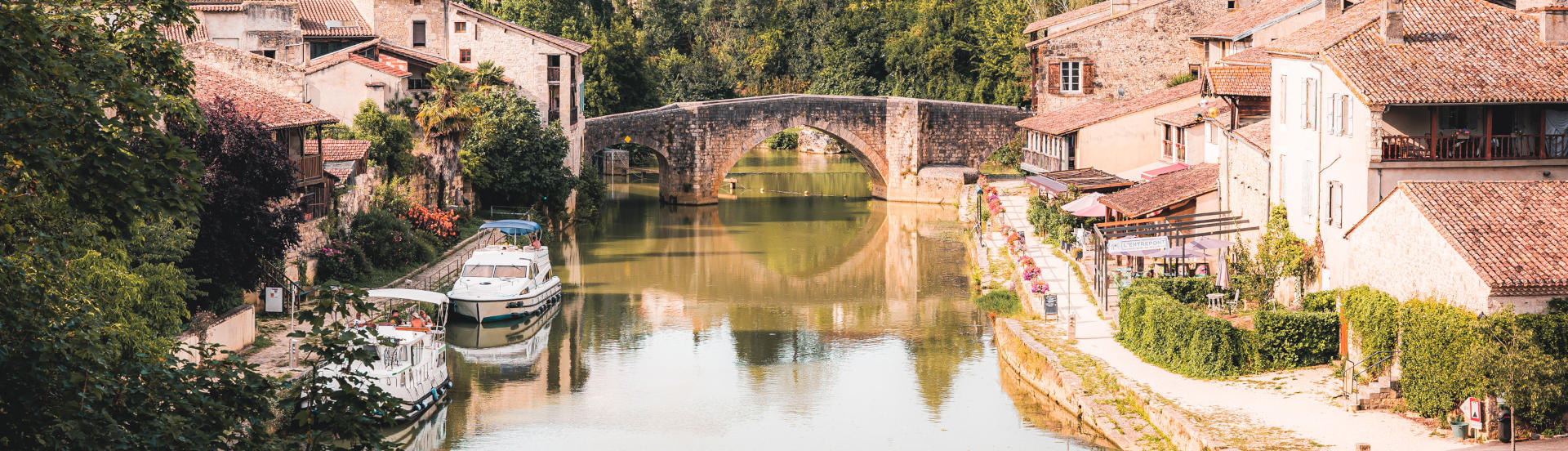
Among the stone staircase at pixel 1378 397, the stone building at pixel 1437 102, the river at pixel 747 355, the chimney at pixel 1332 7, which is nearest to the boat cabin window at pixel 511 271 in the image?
the river at pixel 747 355

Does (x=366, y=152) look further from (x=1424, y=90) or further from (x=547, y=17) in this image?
(x=547, y=17)

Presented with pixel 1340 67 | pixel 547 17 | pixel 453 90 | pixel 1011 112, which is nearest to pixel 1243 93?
pixel 1340 67

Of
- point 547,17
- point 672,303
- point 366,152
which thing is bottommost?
point 672,303

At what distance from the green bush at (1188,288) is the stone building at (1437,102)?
259 centimetres

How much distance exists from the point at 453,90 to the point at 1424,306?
2624 cm

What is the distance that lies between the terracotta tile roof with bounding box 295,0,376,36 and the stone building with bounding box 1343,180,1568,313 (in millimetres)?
30820

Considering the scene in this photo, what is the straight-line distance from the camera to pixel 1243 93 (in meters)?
28.2

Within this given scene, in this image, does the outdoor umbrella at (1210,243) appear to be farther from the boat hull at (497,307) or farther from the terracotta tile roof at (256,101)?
the terracotta tile roof at (256,101)

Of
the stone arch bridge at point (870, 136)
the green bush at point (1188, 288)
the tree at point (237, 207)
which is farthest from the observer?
the stone arch bridge at point (870, 136)

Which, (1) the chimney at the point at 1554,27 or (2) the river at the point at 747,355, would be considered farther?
(2) the river at the point at 747,355

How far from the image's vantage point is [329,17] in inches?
1729

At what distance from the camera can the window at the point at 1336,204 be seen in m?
21.4

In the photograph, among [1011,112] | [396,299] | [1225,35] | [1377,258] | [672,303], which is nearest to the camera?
[1377,258]

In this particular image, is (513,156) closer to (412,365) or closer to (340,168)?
(340,168)
